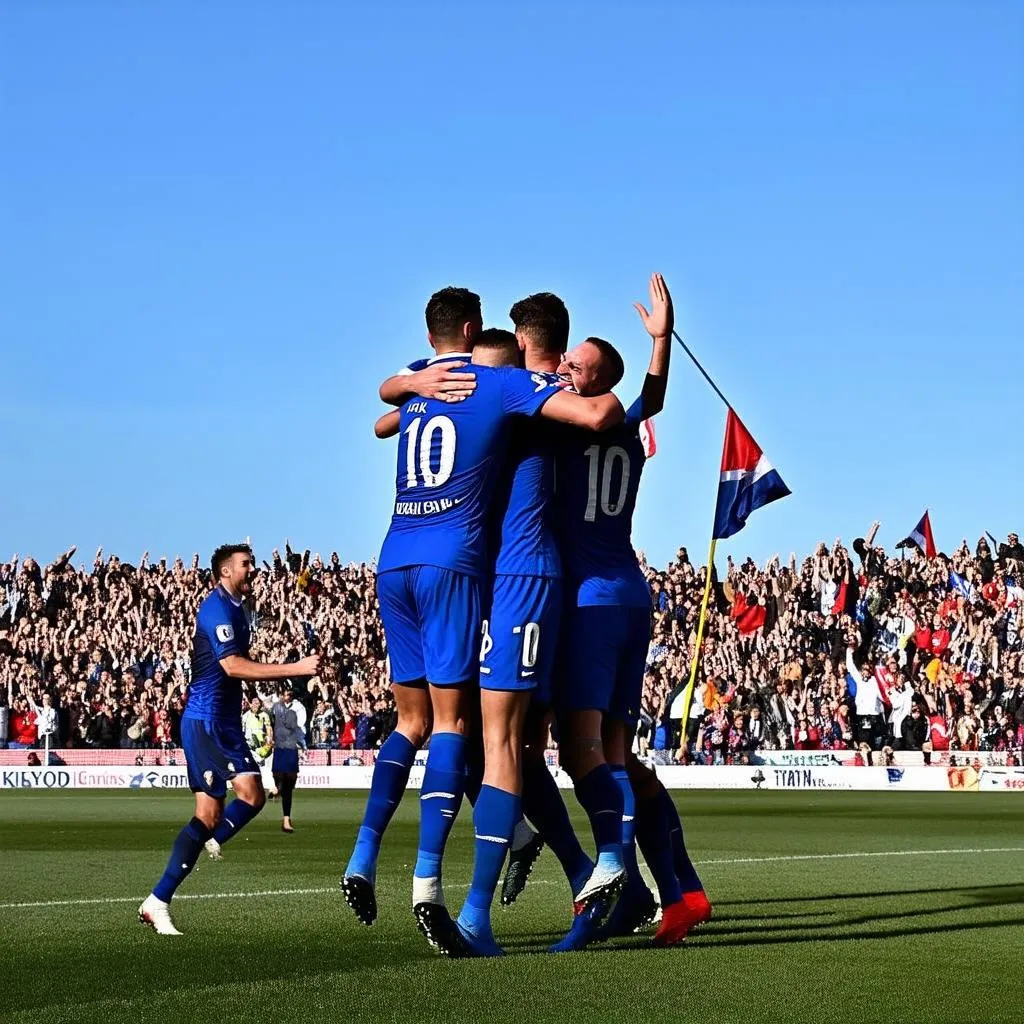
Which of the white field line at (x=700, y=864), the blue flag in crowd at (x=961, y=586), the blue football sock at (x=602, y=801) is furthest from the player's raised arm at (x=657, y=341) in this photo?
the blue flag in crowd at (x=961, y=586)

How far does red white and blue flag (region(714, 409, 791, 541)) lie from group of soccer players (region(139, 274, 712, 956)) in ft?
74.3

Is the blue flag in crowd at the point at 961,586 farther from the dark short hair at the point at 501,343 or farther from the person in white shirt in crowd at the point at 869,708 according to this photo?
the dark short hair at the point at 501,343

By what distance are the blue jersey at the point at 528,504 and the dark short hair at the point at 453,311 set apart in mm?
460

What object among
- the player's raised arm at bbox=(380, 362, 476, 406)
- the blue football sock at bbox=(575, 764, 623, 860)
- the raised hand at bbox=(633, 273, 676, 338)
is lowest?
the blue football sock at bbox=(575, 764, 623, 860)

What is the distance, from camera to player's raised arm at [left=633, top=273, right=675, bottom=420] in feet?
25.6

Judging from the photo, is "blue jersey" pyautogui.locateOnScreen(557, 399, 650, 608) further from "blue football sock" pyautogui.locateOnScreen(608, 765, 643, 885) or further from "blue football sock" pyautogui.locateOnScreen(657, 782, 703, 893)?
"blue football sock" pyautogui.locateOnScreen(657, 782, 703, 893)

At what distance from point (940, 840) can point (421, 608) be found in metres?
10.9

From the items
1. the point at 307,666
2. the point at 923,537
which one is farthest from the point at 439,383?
the point at 923,537

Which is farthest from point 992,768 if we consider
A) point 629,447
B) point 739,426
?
point 629,447

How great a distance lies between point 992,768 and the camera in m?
32.6

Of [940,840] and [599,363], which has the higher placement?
[599,363]

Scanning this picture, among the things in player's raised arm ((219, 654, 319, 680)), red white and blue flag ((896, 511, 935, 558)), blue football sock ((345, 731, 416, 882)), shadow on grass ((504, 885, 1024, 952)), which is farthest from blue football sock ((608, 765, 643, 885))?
red white and blue flag ((896, 511, 935, 558))

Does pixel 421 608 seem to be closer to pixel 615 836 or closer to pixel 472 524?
pixel 472 524

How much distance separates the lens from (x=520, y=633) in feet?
24.0
